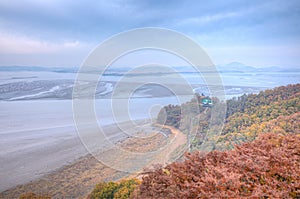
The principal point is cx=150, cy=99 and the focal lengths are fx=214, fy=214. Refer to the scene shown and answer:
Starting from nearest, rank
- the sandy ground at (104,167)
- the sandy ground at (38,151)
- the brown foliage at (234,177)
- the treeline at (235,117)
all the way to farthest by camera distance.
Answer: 1. the brown foliage at (234,177)
2. the sandy ground at (104,167)
3. the sandy ground at (38,151)
4. the treeline at (235,117)

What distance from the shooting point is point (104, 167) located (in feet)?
32.4

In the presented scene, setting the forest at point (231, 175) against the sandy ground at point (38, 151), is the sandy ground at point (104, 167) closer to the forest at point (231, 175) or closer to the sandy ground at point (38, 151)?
the sandy ground at point (38, 151)

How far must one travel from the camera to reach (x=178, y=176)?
10.7ft

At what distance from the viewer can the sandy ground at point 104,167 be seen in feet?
25.3

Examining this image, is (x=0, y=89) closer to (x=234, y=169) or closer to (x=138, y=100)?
(x=138, y=100)

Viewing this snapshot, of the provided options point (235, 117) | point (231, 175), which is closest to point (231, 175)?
point (231, 175)

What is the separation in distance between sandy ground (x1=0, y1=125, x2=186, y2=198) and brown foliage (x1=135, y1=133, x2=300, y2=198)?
3921 millimetres

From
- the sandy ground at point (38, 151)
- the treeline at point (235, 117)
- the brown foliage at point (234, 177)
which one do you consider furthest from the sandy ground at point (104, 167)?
the brown foliage at point (234, 177)

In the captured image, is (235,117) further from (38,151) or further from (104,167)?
(38,151)

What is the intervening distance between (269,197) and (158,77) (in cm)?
613

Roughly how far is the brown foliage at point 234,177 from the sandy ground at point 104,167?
392cm

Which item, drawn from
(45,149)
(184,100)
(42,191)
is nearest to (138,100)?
(184,100)

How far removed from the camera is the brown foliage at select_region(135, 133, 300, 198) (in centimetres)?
244

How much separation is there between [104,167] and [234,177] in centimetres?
826
